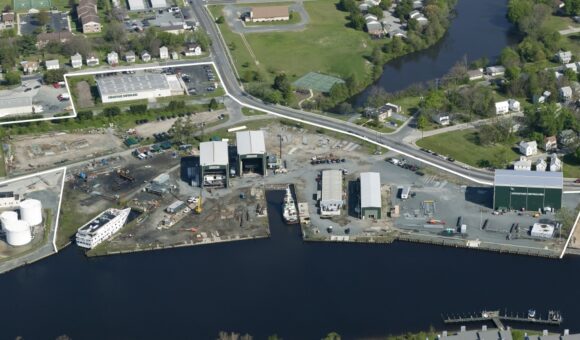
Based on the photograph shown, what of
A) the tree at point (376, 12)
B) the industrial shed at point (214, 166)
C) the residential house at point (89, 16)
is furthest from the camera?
the tree at point (376, 12)

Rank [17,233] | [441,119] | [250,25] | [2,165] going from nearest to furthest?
[17,233], [2,165], [441,119], [250,25]

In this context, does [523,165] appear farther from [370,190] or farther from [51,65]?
[51,65]

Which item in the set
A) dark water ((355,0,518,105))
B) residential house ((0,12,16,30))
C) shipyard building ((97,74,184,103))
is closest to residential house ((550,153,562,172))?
dark water ((355,0,518,105))

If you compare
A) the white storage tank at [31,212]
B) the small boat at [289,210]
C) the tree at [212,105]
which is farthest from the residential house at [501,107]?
the white storage tank at [31,212]

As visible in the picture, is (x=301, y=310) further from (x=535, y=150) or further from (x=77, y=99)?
(x=77, y=99)

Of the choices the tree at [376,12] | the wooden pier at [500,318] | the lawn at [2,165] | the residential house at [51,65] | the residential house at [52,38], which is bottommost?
the wooden pier at [500,318]

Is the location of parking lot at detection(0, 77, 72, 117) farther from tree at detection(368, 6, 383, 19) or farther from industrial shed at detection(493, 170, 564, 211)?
industrial shed at detection(493, 170, 564, 211)

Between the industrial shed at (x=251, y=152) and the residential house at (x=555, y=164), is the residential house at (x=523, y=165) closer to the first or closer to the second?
the residential house at (x=555, y=164)

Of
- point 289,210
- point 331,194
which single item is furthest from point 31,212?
point 331,194
